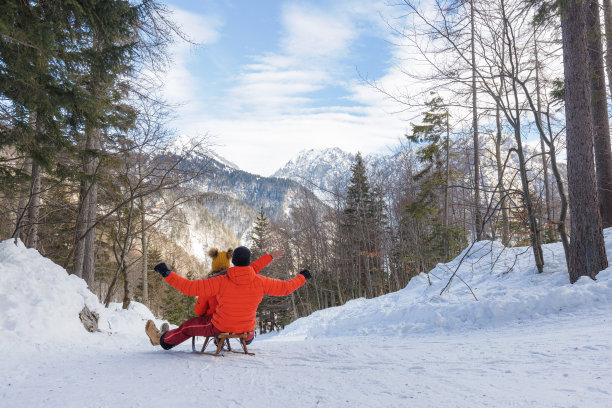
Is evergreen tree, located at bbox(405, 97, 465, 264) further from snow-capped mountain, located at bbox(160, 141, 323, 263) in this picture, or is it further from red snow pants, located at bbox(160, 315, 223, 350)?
red snow pants, located at bbox(160, 315, 223, 350)

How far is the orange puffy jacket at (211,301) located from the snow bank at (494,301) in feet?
10.7

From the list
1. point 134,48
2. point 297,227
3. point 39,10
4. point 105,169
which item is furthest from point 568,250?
point 297,227

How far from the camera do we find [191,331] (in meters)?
4.66

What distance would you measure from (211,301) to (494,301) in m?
4.80

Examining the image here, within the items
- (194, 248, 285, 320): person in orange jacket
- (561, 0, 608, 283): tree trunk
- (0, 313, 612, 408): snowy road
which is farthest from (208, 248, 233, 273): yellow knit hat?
(561, 0, 608, 283): tree trunk

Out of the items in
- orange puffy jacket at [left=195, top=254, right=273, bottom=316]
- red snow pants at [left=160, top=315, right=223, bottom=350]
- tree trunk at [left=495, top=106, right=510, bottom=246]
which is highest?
tree trunk at [left=495, top=106, right=510, bottom=246]

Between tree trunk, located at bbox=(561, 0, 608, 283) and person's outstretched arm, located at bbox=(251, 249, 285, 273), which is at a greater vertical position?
tree trunk, located at bbox=(561, 0, 608, 283)

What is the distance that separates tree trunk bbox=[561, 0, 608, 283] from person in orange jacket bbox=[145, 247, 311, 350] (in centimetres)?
519

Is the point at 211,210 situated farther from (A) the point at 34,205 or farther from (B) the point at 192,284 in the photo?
(B) the point at 192,284

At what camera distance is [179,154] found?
11078 millimetres

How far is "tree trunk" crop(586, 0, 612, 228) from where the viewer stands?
29.3 ft

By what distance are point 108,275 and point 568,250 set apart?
1073 inches

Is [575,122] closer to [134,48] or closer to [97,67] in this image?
[134,48]

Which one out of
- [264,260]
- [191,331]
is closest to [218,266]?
[264,260]
